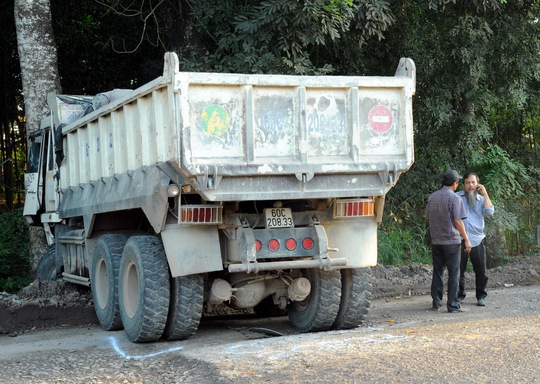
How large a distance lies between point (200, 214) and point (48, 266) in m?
5.05

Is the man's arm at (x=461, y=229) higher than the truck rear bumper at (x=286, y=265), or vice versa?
the man's arm at (x=461, y=229)

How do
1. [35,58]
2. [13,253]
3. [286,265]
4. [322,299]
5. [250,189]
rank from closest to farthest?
[250,189]
[286,265]
[322,299]
[35,58]
[13,253]

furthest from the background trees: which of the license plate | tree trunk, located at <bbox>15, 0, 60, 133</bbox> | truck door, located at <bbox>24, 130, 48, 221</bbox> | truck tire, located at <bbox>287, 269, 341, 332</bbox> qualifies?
truck tire, located at <bbox>287, 269, 341, 332</bbox>

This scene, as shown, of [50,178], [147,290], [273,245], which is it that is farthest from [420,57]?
[147,290]

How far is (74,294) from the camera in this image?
34.2 feet

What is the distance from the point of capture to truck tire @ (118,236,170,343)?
794 cm

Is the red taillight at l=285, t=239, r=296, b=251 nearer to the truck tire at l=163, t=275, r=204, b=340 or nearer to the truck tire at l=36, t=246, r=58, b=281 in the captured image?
the truck tire at l=163, t=275, r=204, b=340

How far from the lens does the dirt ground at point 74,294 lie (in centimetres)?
963

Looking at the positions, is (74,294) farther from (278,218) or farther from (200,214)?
(278,218)

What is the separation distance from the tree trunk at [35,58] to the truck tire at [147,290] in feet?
16.6

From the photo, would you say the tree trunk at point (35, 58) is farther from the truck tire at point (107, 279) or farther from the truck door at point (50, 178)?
the truck tire at point (107, 279)

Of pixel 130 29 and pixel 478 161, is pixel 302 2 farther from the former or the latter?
pixel 130 29

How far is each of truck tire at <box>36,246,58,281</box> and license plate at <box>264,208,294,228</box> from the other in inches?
185

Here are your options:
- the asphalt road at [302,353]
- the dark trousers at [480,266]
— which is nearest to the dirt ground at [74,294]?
the asphalt road at [302,353]
